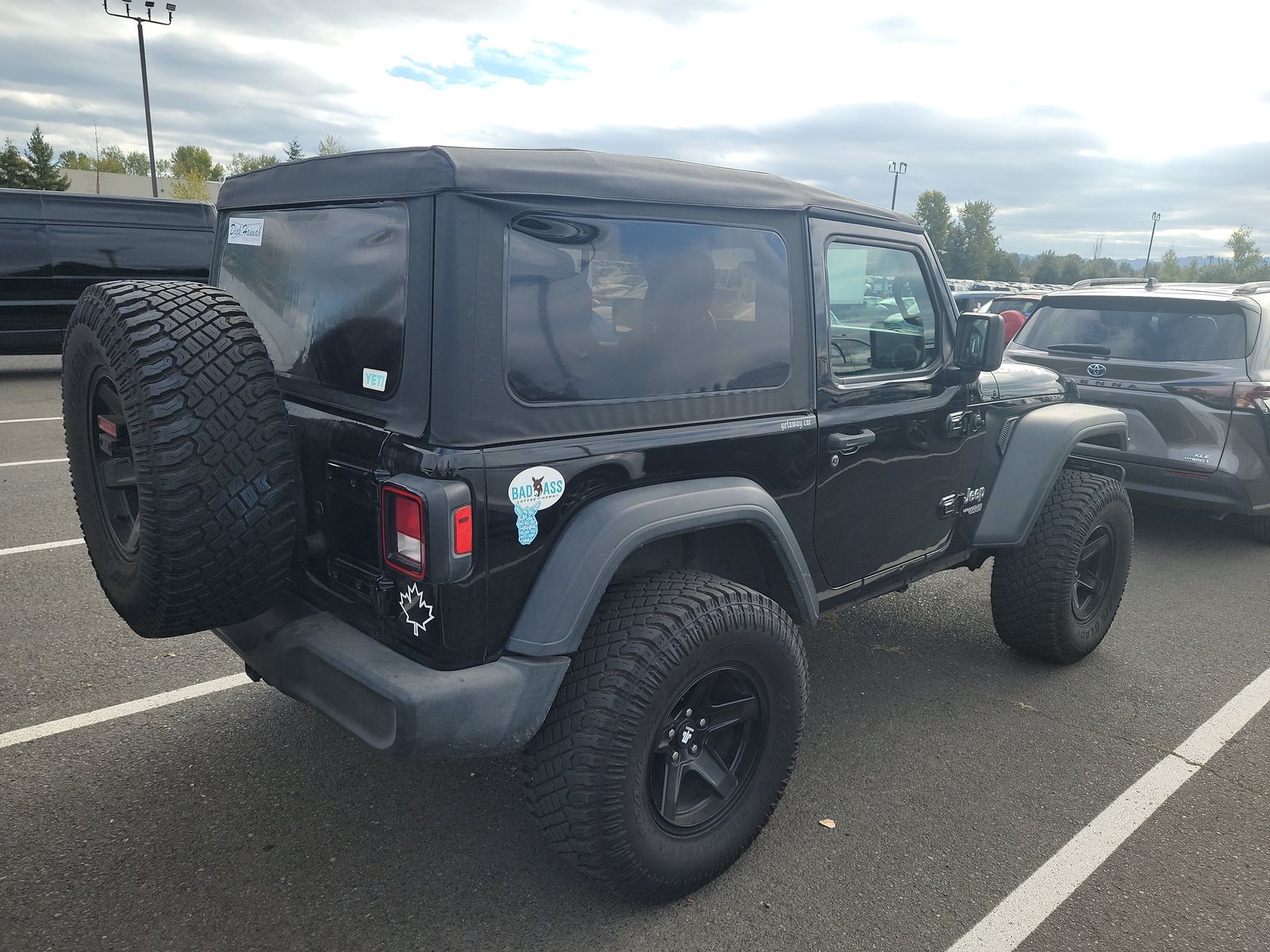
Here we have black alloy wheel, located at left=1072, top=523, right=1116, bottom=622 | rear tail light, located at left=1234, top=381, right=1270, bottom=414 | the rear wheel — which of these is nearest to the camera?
black alloy wheel, located at left=1072, top=523, right=1116, bottom=622

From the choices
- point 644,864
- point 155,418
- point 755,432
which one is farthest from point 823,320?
point 155,418

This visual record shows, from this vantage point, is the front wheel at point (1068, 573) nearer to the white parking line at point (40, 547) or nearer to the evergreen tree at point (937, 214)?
the white parking line at point (40, 547)

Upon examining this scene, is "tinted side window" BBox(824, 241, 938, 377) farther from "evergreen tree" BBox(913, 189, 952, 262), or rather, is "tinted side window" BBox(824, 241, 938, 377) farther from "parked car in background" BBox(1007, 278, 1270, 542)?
"evergreen tree" BBox(913, 189, 952, 262)

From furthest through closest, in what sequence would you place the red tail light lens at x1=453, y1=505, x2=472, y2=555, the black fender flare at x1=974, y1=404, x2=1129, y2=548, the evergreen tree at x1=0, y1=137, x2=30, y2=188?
the evergreen tree at x1=0, y1=137, x2=30, y2=188 < the black fender flare at x1=974, y1=404, x2=1129, y2=548 < the red tail light lens at x1=453, y1=505, x2=472, y2=555

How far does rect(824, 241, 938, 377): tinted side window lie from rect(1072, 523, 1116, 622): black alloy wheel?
1.35 metres

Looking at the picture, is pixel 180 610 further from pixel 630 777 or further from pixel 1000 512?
pixel 1000 512

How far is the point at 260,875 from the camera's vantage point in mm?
2535

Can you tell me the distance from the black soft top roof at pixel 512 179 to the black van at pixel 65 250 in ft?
28.1

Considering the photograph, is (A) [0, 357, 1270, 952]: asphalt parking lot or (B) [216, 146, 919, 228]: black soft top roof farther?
(A) [0, 357, 1270, 952]: asphalt parking lot

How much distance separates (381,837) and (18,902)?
3.04 ft

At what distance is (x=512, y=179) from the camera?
2.19 meters

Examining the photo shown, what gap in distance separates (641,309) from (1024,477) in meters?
2.15

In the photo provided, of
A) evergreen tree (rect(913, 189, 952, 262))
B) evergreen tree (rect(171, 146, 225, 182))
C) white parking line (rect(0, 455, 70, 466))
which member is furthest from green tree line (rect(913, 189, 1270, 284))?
white parking line (rect(0, 455, 70, 466))

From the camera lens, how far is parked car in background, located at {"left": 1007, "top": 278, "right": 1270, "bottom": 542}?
5523 millimetres
